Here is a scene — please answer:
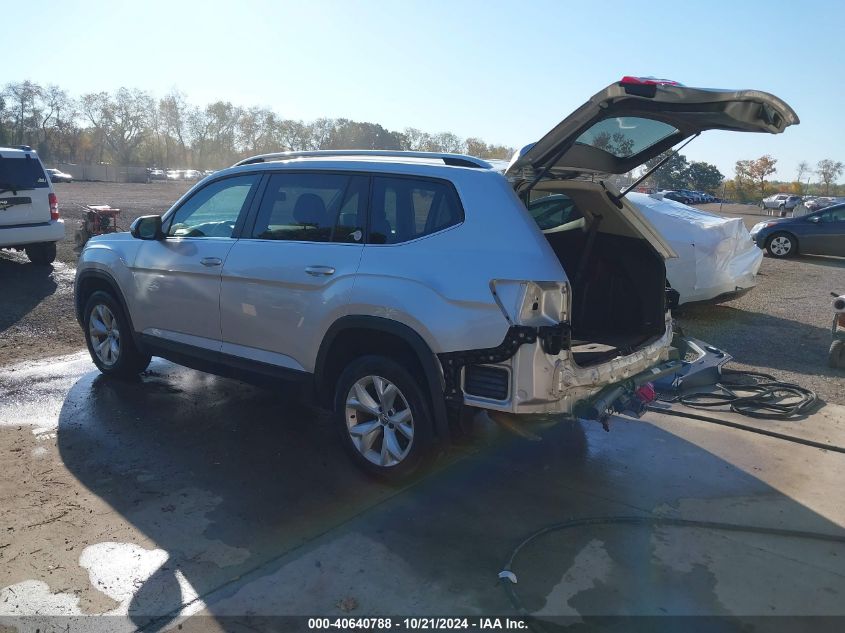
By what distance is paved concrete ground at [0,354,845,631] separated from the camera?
10.6 ft

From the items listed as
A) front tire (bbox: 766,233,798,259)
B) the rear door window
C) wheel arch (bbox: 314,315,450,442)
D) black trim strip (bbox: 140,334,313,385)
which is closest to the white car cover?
wheel arch (bbox: 314,315,450,442)

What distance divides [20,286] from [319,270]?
797 cm

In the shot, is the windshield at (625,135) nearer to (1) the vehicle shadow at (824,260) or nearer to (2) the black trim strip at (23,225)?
(2) the black trim strip at (23,225)

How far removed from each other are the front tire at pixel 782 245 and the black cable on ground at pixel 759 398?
43.5 ft

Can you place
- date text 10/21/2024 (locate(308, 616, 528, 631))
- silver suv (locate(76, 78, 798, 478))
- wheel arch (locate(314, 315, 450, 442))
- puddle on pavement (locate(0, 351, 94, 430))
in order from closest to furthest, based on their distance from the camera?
1. date text 10/21/2024 (locate(308, 616, 528, 631))
2. silver suv (locate(76, 78, 798, 478))
3. wheel arch (locate(314, 315, 450, 442))
4. puddle on pavement (locate(0, 351, 94, 430))

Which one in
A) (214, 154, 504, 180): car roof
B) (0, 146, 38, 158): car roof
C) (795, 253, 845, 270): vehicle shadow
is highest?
(0, 146, 38, 158): car roof

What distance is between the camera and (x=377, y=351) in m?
4.41

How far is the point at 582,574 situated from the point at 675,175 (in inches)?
3074

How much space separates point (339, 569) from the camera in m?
3.46

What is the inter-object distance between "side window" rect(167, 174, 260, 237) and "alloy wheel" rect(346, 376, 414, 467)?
1.64m

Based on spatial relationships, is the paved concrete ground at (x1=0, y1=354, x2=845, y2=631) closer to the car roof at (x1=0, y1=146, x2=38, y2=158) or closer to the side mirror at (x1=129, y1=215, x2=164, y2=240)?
the side mirror at (x1=129, y1=215, x2=164, y2=240)

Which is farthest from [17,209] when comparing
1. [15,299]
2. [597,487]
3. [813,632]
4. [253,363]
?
[813,632]

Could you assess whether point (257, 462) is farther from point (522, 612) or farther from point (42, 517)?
point (522, 612)

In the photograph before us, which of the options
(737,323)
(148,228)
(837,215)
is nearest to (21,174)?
(148,228)
